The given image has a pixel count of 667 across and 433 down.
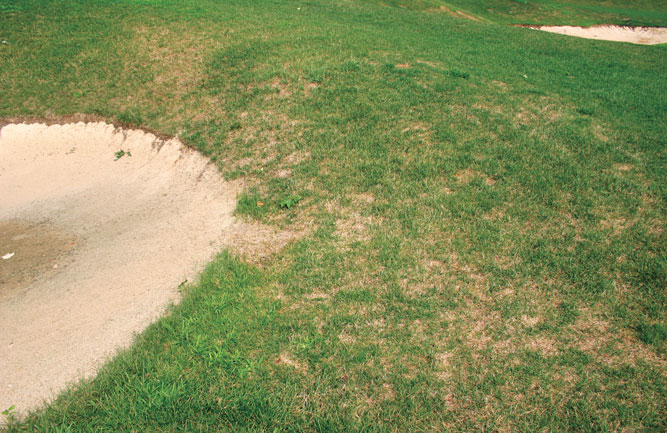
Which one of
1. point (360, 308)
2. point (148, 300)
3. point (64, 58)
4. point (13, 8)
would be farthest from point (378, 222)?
point (13, 8)

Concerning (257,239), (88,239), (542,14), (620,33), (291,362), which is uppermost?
(542,14)

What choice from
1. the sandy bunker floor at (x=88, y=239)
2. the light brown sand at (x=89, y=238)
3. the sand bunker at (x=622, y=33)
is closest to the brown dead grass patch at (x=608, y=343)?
the light brown sand at (x=89, y=238)

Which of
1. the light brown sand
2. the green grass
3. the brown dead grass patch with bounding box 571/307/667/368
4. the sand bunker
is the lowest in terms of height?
the light brown sand

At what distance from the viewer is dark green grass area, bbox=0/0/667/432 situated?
407cm

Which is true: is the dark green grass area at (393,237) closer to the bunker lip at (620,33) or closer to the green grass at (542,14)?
the green grass at (542,14)

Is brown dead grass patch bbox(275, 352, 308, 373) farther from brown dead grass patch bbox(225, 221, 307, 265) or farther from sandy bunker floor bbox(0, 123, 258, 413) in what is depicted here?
sandy bunker floor bbox(0, 123, 258, 413)

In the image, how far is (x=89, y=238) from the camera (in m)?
7.57

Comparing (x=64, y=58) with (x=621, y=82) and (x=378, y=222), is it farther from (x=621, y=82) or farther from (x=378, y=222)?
(x=621, y=82)

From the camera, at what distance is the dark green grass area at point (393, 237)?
4.07m

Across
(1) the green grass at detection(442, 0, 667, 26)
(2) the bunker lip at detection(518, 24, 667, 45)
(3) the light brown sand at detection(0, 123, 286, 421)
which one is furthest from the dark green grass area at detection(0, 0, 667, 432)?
(2) the bunker lip at detection(518, 24, 667, 45)

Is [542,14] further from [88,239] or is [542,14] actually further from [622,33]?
[88,239]

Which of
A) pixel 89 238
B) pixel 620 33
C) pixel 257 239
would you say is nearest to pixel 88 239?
pixel 89 238

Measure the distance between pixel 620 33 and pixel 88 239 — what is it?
39558mm

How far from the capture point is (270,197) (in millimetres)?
7711
